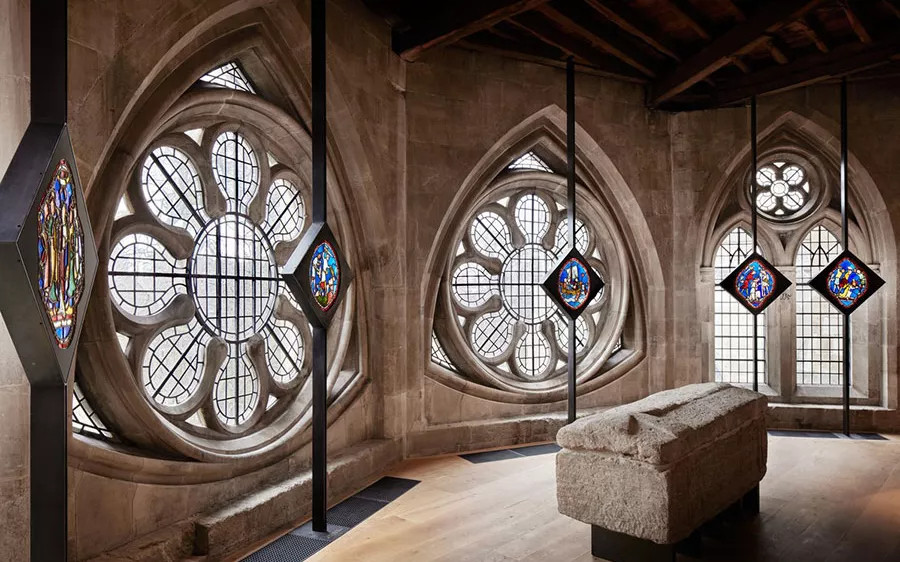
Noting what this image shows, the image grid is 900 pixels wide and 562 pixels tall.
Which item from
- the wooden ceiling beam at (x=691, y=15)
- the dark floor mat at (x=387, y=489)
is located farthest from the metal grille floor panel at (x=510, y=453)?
the wooden ceiling beam at (x=691, y=15)

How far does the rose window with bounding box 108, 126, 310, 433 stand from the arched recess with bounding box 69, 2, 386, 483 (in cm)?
25

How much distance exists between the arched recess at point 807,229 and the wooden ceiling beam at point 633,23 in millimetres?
1826

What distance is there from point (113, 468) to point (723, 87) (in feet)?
22.2

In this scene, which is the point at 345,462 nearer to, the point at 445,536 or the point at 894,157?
the point at 445,536

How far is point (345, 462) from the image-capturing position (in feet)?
15.8

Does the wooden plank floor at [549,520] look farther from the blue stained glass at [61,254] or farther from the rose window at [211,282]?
the blue stained glass at [61,254]

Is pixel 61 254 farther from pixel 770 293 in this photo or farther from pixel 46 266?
pixel 770 293

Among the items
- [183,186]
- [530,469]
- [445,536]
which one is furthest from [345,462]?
[183,186]

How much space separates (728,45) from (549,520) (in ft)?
14.4

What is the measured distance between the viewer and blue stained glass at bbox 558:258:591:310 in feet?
18.0

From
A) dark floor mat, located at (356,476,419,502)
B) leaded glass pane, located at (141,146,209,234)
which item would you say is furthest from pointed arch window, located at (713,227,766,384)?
leaded glass pane, located at (141,146,209,234)

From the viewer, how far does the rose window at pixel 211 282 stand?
12.5 ft

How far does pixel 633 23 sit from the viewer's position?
19.1 feet

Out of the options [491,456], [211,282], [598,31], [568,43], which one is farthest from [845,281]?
[211,282]
